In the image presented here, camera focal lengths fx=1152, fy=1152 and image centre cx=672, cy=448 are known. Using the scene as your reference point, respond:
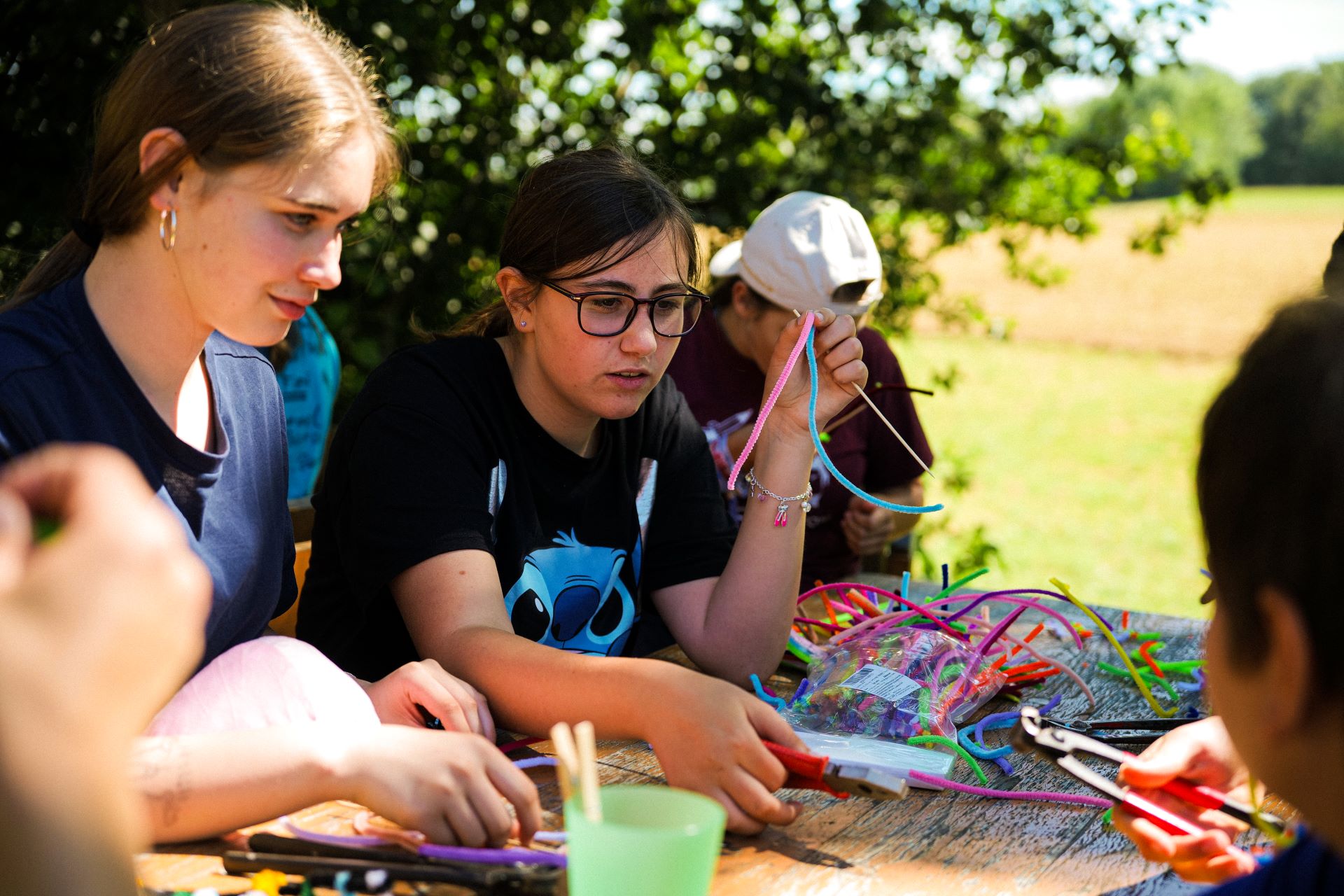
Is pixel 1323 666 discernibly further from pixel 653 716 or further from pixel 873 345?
pixel 873 345

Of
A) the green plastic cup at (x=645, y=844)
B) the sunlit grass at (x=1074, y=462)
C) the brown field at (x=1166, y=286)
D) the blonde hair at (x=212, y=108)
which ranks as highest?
the blonde hair at (x=212, y=108)

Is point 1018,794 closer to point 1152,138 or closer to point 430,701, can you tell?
point 430,701

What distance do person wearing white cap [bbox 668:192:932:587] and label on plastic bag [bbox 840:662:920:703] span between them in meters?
0.93

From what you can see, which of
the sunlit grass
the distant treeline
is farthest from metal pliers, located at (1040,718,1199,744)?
the distant treeline

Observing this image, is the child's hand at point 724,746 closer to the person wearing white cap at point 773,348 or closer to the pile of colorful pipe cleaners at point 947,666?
the pile of colorful pipe cleaners at point 947,666

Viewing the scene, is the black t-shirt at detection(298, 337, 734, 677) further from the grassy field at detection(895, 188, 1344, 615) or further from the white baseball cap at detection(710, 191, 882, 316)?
the grassy field at detection(895, 188, 1344, 615)

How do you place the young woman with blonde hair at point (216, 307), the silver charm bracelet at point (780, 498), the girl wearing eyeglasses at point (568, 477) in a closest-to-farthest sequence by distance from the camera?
the young woman with blonde hair at point (216, 307), the girl wearing eyeglasses at point (568, 477), the silver charm bracelet at point (780, 498)

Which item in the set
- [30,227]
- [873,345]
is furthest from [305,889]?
[30,227]

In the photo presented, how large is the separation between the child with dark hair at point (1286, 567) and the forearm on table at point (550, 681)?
546mm

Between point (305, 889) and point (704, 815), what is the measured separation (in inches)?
13.7

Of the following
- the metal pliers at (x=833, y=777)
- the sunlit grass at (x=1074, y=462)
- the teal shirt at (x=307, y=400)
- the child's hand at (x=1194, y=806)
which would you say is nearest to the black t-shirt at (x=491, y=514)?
the metal pliers at (x=833, y=777)

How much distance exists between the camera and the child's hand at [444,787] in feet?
3.40

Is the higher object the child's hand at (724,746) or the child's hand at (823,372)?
the child's hand at (823,372)

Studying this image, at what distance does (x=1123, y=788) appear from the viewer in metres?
1.18
